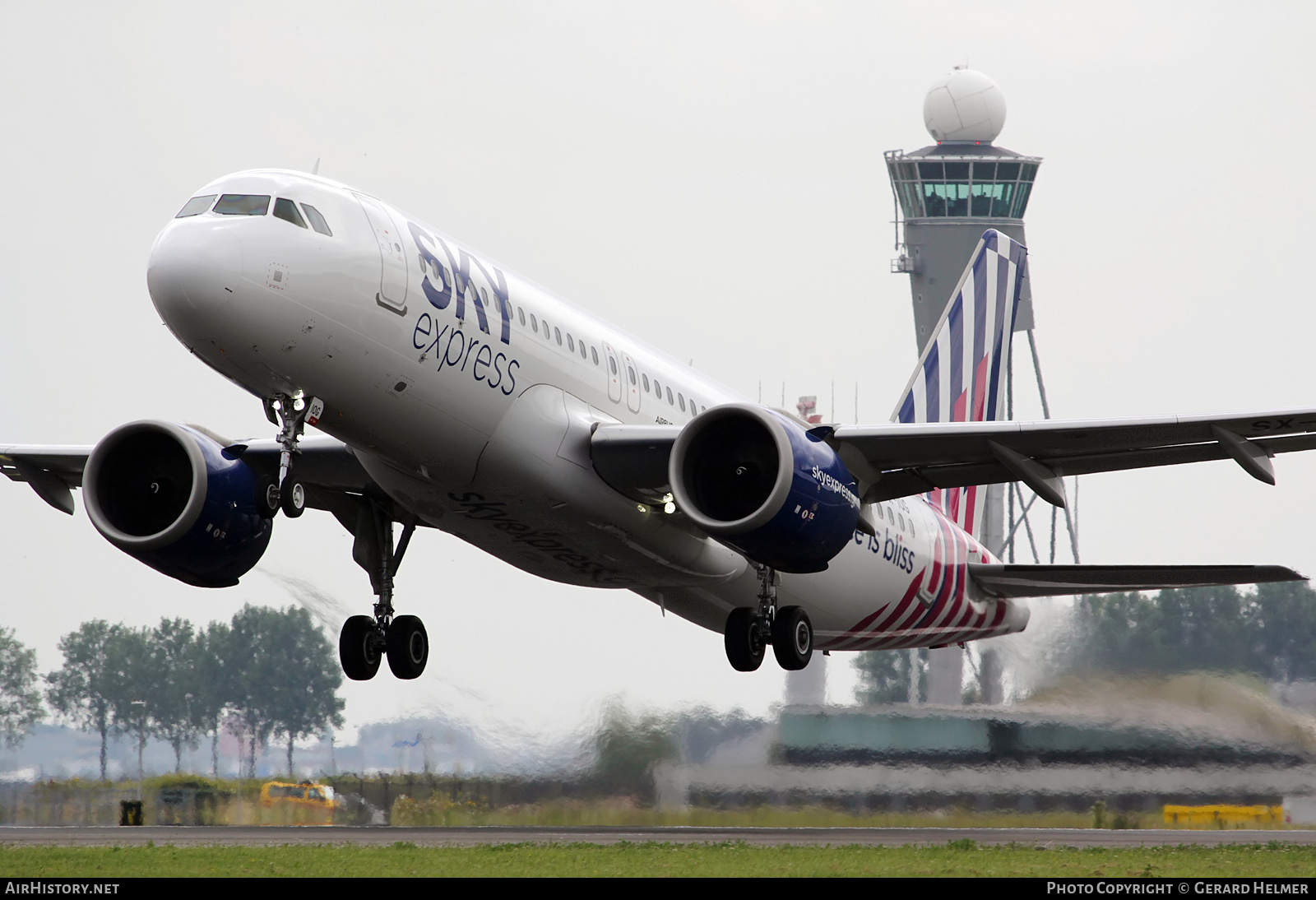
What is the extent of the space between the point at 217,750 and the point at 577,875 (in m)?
18.5

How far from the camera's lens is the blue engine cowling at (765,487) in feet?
66.1

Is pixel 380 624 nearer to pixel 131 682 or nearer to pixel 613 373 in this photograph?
pixel 613 373

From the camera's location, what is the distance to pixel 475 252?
68.7 feet

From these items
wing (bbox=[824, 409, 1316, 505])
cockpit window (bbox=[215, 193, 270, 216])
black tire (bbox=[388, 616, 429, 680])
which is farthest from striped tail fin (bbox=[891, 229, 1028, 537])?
cockpit window (bbox=[215, 193, 270, 216])

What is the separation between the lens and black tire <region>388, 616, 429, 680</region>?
24.4 metres

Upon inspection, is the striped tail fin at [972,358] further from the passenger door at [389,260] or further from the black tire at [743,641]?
the passenger door at [389,260]

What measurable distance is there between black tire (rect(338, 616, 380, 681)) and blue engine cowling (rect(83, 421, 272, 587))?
173cm

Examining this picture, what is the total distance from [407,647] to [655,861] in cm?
563

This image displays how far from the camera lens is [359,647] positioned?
23.9 metres

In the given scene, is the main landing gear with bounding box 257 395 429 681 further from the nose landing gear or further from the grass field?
the nose landing gear

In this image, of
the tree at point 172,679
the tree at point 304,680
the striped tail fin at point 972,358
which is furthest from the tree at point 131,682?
the striped tail fin at point 972,358

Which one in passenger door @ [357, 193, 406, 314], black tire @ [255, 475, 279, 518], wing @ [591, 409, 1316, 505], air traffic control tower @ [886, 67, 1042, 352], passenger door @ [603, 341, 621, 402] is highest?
air traffic control tower @ [886, 67, 1042, 352]

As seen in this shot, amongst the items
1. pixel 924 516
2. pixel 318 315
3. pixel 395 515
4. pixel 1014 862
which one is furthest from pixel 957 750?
pixel 318 315

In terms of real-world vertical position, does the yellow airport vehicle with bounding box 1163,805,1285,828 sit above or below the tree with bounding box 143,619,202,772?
below
